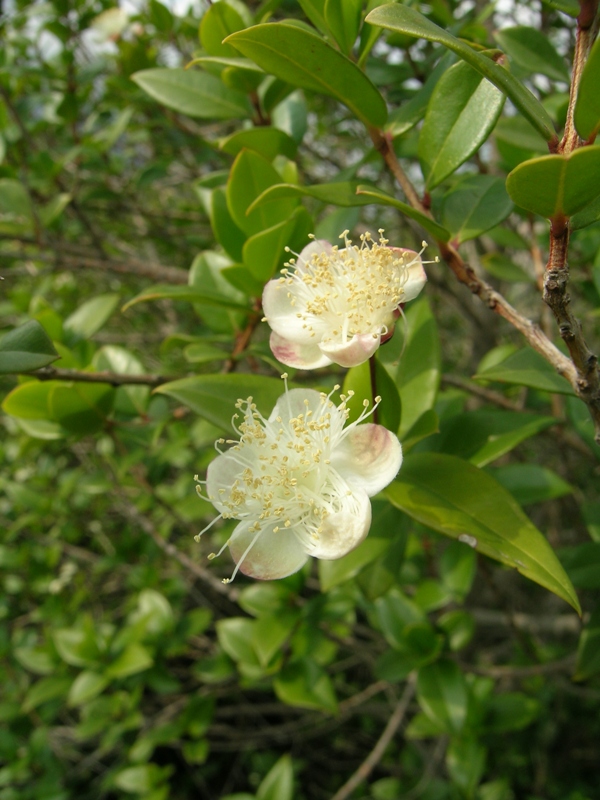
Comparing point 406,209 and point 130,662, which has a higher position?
point 406,209

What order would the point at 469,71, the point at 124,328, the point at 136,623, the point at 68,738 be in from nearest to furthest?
1. the point at 469,71
2. the point at 136,623
3. the point at 68,738
4. the point at 124,328

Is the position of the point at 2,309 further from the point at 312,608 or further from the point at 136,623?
the point at 312,608

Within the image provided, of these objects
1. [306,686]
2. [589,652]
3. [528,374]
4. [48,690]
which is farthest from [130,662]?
[528,374]

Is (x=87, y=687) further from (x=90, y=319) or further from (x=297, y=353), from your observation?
(x=297, y=353)

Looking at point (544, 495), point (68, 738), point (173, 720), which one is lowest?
point (68, 738)

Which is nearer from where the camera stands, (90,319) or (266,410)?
(266,410)

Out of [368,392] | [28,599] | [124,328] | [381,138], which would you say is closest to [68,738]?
[28,599]
